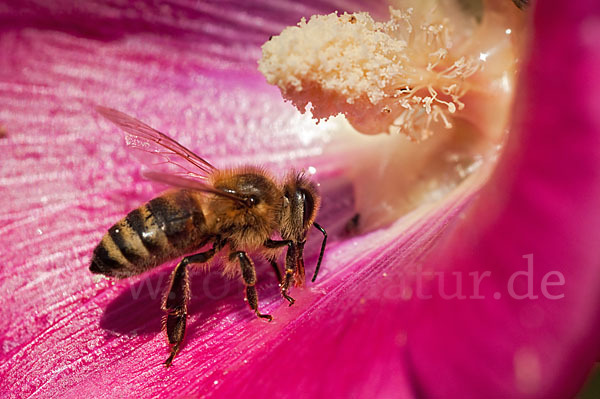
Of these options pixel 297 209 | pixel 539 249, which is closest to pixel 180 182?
pixel 297 209

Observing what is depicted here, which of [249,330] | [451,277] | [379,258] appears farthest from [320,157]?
[451,277]

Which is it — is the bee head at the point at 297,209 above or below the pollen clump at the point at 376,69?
below

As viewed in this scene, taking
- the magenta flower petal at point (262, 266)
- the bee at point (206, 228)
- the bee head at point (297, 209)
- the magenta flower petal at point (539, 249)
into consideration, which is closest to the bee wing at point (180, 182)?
the bee at point (206, 228)

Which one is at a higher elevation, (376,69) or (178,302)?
(376,69)

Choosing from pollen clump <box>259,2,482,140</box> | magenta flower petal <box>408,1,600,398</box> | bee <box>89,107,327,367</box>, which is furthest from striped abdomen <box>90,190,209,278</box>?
magenta flower petal <box>408,1,600,398</box>

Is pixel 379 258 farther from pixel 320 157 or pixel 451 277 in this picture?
pixel 320 157

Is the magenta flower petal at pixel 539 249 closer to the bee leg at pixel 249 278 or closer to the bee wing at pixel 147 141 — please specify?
the bee leg at pixel 249 278

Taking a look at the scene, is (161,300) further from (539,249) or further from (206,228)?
(539,249)
